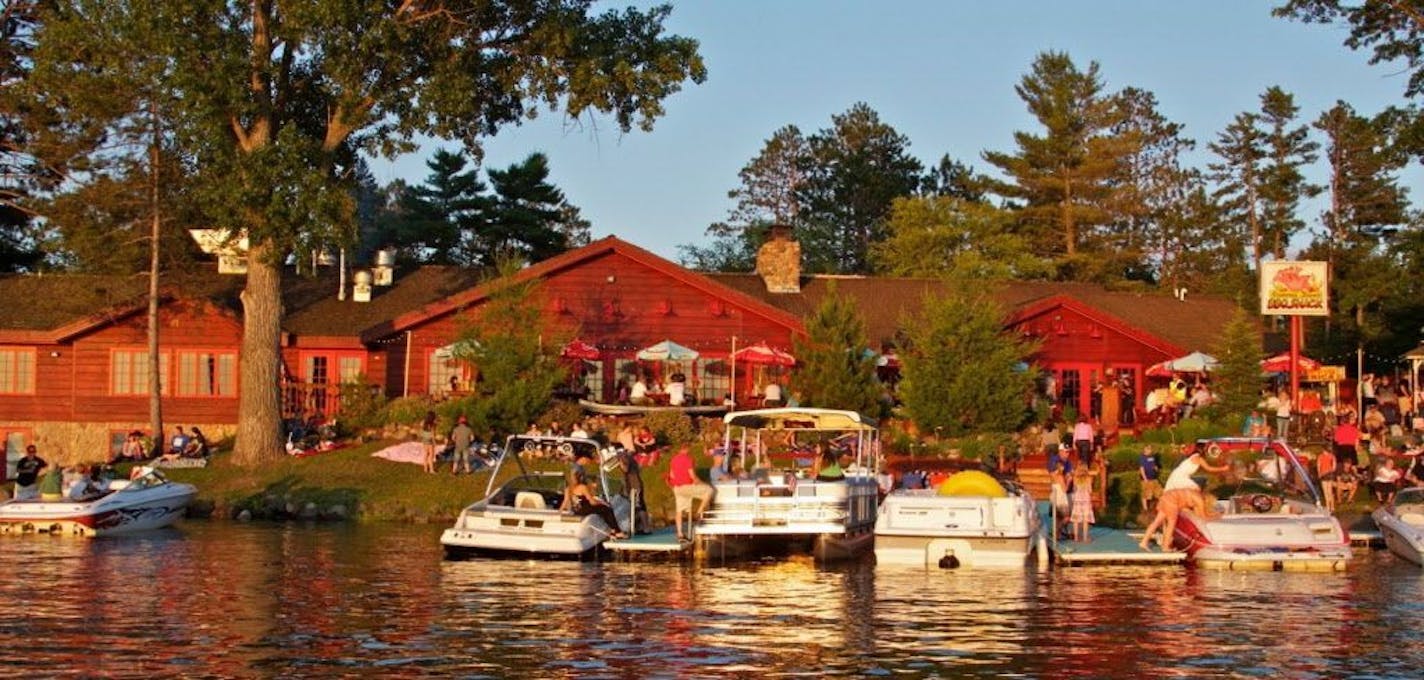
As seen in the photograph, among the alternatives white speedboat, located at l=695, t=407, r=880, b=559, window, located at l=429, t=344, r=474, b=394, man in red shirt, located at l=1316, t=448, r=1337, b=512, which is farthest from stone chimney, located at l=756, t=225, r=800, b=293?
white speedboat, located at l=695, t=407, r=880, b=559

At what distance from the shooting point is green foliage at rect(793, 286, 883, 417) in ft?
156

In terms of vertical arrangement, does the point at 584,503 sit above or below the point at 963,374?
below

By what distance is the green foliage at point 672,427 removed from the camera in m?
45.6

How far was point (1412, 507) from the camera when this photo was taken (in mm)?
30250

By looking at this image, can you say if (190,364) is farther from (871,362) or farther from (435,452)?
(871,362)

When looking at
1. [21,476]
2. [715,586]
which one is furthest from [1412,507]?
[21,476]

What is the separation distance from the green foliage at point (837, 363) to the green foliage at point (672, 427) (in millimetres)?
3661

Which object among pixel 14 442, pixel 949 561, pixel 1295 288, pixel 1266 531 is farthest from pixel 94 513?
pixel 1295 288

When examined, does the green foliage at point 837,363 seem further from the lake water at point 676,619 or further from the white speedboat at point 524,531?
the lake water at point 676,619

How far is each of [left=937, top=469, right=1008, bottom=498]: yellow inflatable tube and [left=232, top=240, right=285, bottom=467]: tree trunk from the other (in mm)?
20609

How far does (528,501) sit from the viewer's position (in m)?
30.3

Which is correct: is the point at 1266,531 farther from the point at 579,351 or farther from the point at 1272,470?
the point at 579,351

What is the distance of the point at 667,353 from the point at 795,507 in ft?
67.7

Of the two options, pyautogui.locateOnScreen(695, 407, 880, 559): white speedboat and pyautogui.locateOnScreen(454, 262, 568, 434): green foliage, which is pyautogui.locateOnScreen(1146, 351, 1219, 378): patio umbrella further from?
pyautogui.locateOnScreen(695, 407, 880, 559): white speedboat
